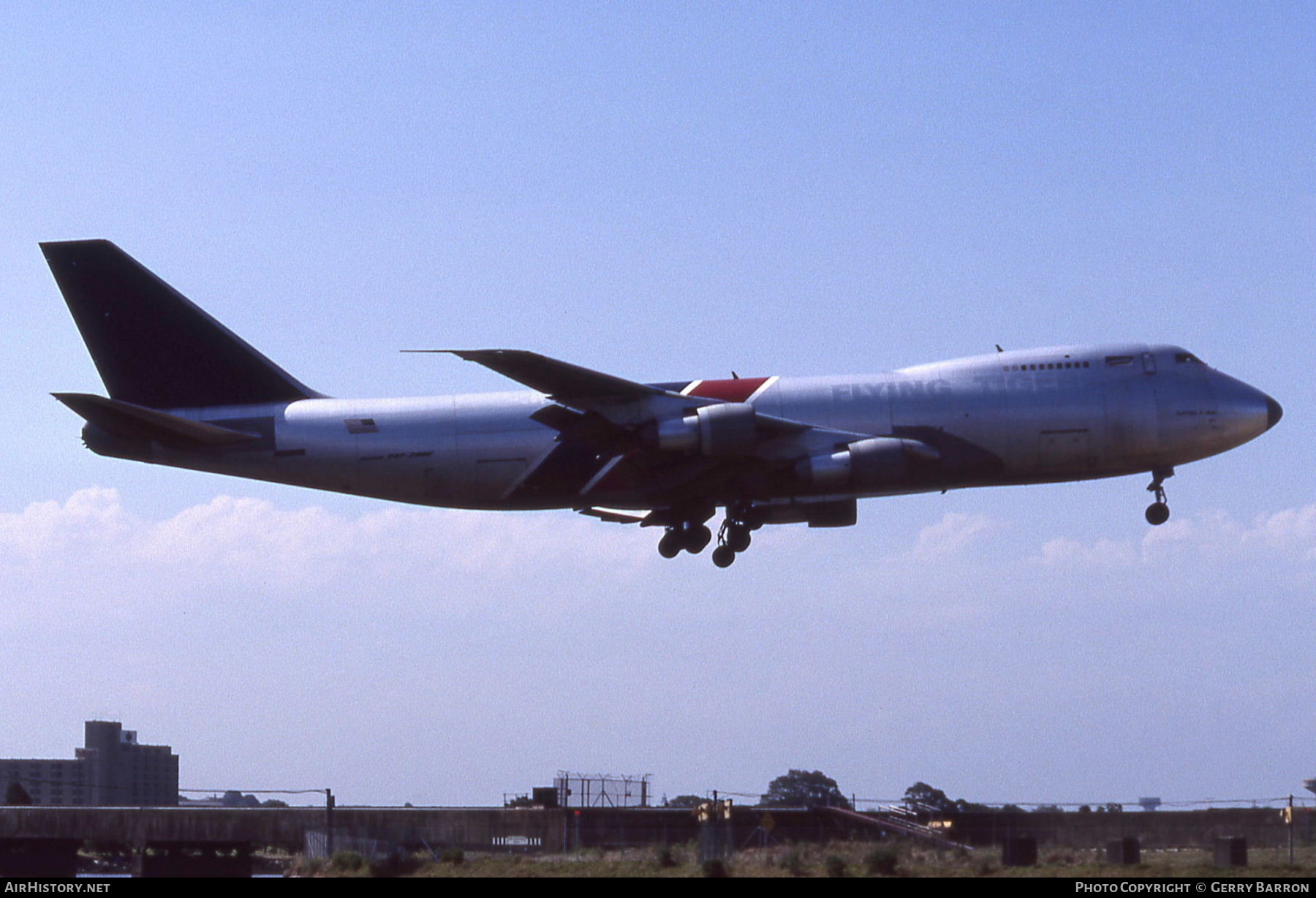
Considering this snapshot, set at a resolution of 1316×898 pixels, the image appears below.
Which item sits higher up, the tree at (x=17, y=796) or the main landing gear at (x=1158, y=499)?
the main landing gear at (x=1158, y=499)

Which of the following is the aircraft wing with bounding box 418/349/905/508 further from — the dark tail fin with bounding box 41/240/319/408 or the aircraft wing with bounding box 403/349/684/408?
the dark tail fin with bounding box 41/240/319/408

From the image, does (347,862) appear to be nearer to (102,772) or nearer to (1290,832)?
(1290,832)

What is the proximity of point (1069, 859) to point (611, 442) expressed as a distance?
19.6m

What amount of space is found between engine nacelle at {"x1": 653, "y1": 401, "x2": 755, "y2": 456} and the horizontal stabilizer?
45.6 feet

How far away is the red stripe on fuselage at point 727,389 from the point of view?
50.7 m

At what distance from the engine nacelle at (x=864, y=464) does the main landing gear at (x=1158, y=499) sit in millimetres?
8180

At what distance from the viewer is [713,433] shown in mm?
47969

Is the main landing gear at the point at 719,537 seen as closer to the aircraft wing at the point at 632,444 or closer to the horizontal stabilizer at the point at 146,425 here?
the aircraft wing at the point at 632,444

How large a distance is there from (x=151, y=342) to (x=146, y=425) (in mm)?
5090

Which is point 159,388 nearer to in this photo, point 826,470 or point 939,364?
point 826,470

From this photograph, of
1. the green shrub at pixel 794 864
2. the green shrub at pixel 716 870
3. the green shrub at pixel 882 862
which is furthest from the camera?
the green shrub at pixel 794 864

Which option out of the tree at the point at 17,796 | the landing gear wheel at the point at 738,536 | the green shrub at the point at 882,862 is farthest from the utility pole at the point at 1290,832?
the tree at the point at 17,796

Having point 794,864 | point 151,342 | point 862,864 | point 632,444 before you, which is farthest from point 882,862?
point 151,342
